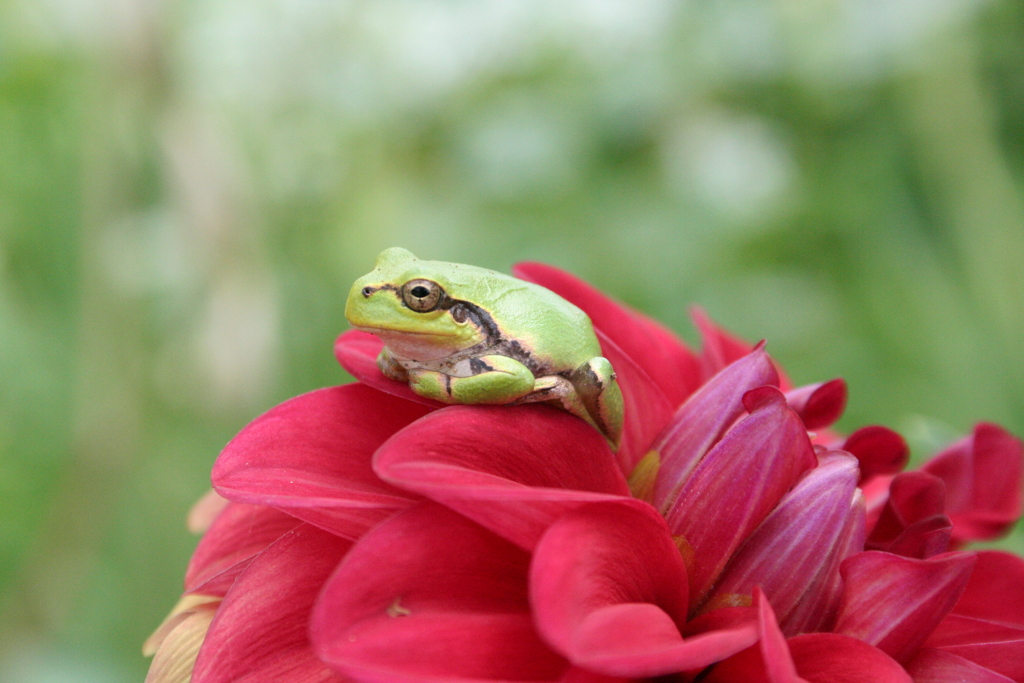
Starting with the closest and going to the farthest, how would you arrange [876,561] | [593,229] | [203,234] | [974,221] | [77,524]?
[876,561]
[77,524]
[203,234]
[974,221]
[593,229]

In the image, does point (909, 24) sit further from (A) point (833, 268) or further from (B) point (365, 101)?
(B) point (365, 101)

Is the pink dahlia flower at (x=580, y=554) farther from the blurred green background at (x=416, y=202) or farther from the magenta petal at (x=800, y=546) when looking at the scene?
the blurred green background at (x=416, y=202)

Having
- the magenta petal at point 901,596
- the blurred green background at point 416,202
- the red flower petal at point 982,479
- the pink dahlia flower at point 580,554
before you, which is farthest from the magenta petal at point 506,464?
the blurred green background at point 416,202

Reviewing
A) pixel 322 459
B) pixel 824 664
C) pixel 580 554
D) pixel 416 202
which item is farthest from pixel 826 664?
pixel 416 202

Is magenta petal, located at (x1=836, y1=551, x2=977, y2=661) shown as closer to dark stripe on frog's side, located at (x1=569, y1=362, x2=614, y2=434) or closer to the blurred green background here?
dark stripe on frog's side, located at (x1=569, y1=362, x2=614, y2=434)

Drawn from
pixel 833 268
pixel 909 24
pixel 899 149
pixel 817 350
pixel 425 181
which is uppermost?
pixel 909 24

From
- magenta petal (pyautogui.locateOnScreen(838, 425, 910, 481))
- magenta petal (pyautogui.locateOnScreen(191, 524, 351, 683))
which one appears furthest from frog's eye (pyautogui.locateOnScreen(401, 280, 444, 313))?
magenta petal (pyautogui.locateOnScreen(838, 425, 910, 481))

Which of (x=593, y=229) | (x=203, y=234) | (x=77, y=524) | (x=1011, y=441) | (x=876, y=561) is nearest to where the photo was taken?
(x=876, y=561)

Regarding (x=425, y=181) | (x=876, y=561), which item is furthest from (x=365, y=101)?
(x=876, y=561)
